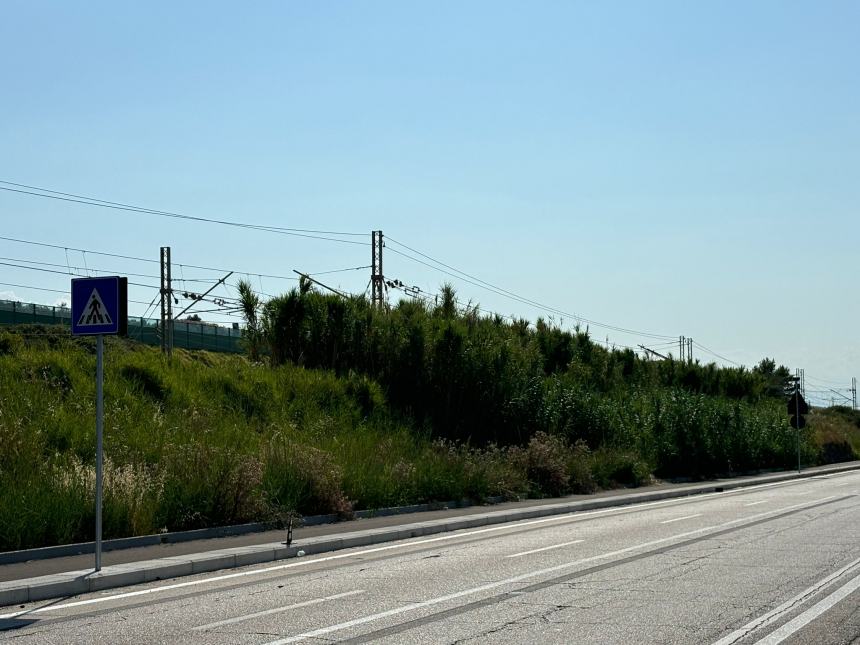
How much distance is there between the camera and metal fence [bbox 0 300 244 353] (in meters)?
63.9

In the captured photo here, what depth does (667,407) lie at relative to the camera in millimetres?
41125

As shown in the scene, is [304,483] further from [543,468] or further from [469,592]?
[543,468]

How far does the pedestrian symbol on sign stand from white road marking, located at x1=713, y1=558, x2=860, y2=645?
805 cm

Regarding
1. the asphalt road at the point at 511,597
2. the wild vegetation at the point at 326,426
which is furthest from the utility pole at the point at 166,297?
the asphalt road at the point at 511,597

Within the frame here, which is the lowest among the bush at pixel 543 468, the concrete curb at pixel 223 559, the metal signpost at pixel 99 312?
the concrete curb at pixel 223 559

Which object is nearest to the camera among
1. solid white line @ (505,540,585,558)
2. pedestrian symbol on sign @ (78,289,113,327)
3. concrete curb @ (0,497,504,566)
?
pedestrian symbol on sign @ (78,289,113,327)

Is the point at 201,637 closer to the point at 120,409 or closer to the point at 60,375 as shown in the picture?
the point at 120,409

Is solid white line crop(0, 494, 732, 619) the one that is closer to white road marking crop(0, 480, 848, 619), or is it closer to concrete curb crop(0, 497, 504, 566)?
white road marking crop(0, 480, 848, 619)

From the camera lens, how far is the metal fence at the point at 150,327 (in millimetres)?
63875

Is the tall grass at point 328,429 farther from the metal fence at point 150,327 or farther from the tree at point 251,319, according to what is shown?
the metal fence at point 150,327

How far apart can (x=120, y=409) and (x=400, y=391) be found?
11.9 meters

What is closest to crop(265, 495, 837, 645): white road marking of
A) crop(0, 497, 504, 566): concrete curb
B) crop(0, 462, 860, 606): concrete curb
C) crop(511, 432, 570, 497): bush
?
crop(0, 462, 860, 606): concrete curb

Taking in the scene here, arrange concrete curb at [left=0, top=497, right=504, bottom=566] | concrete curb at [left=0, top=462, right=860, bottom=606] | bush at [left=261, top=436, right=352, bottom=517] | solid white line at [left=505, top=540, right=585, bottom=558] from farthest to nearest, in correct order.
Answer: bush at [left=261, top=436, right=352, bottom=517] < solid white line at [left=505, top=540, right=585, bottom=558] < concrete curb at [left=0, top=497, right=504, bottom=566] < concrete curb at [left=0, top=462, right=860, bottom=606]

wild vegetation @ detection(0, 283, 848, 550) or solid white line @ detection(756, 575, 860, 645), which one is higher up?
wild vegetation @ detection(0, 283, 848, 550)
